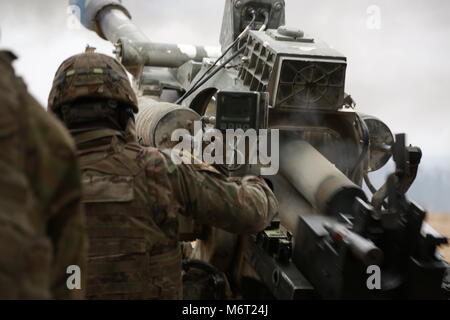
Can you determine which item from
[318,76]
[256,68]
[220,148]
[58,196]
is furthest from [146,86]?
[58,196]

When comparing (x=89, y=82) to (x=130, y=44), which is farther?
(x=130, y=44)

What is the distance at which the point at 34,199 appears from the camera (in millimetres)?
1140

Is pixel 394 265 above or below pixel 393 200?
below

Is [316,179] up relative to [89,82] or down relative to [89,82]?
down

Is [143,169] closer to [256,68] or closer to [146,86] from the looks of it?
[256,68]

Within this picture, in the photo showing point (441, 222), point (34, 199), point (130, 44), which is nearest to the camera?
point (34, 199)

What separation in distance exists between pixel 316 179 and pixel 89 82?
56.8 inches

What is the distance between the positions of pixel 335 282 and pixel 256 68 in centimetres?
173

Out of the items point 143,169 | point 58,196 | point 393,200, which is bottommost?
point 393,200

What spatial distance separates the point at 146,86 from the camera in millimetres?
6523

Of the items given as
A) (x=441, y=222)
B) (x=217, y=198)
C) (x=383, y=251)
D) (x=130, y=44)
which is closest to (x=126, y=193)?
(x=217, y=198)

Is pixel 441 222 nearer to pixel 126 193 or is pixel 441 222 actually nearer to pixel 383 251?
pixel 383 251

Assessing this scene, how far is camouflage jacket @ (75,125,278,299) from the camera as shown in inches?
96.6
